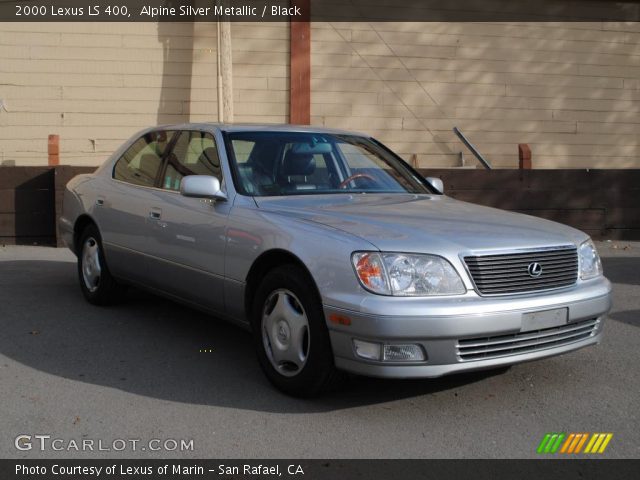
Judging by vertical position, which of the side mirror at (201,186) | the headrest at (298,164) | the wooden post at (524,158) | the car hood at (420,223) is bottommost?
the car hood at (420,223)

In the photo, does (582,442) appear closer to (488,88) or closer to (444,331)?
(444,331)

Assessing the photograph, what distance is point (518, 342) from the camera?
12.9 feet

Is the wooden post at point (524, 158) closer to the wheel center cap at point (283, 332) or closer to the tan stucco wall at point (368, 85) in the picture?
the tan stucco wall at point (368, 85)

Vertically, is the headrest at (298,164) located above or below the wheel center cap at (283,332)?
above

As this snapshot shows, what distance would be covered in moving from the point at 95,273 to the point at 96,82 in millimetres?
6604

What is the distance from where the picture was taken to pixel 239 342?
18.2 ft

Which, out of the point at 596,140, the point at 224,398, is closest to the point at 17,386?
the point at 224,398

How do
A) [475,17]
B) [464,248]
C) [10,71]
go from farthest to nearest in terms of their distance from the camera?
[475,17] → [10,71] → [464,248]

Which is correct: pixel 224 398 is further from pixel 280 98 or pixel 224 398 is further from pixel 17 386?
pixel 280 98

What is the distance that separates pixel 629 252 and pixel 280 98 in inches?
232

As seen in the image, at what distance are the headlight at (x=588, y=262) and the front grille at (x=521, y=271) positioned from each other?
0.09m

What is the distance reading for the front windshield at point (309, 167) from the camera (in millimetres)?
4997

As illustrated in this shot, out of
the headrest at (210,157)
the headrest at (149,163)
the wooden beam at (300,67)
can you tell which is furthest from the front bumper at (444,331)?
the wooden beam at (300,67)

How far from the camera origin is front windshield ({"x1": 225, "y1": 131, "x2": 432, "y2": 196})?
500 centimetres
